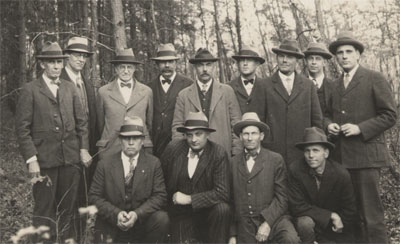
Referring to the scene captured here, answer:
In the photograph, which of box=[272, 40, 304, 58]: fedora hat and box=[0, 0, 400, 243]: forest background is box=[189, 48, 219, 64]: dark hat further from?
box=[0, 0, 400, 243]: forest background

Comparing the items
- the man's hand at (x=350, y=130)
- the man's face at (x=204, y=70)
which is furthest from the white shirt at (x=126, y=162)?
the man's hand at (x=350, y=130)

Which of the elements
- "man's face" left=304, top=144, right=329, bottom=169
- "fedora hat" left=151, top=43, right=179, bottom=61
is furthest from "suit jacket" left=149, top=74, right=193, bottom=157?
"man's face" left=304, top=144, right=329, bottom=169

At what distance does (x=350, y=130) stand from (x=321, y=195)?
0.81m

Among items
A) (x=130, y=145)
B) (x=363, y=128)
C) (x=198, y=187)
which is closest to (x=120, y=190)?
(x=130, y=145)

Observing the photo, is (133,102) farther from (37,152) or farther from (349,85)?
(349,85)

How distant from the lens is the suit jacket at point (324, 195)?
205 inches

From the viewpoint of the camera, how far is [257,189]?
538 cm

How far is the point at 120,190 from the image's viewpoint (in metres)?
5.39

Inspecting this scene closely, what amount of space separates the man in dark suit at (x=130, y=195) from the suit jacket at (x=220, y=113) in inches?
27.7

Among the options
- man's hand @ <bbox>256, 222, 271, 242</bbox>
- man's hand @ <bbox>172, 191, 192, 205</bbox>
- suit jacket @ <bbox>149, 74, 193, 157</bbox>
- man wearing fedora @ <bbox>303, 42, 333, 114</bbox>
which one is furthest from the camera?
suit jacket @ <bbox>149, 74, 193, 157</bbox>

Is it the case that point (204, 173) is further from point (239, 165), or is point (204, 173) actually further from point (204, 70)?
point (204, 70)

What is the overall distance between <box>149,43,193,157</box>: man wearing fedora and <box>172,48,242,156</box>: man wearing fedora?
0.34m

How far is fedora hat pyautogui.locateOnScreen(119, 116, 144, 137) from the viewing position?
548cm

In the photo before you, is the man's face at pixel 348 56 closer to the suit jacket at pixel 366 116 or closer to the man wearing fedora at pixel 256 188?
the suit jacket at pixel 366 116
